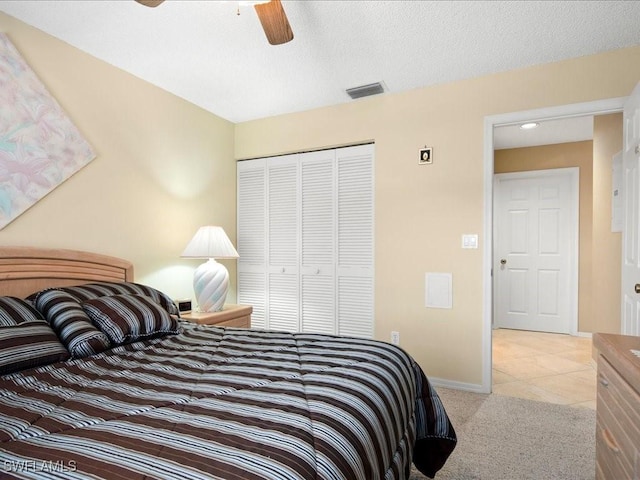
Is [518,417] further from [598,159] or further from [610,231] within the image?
[598,159]

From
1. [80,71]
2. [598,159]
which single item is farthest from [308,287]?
[598,159]

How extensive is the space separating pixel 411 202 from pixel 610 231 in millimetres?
1863

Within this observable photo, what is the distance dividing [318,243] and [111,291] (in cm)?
188

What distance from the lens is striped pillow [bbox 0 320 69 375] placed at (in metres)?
1.47

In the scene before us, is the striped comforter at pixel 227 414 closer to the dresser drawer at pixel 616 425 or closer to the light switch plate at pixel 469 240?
the dresser drawer at pixel 616 425

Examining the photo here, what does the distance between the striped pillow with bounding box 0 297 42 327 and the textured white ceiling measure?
5.36 ft

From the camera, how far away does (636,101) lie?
2.23 metres

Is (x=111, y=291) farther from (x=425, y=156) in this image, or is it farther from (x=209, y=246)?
(x=425, y=156)

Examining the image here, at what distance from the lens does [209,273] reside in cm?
307

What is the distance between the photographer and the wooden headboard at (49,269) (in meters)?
2.08

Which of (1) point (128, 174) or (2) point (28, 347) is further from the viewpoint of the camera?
(1) point (128, 174)

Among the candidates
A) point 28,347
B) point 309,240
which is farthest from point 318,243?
point 28,347

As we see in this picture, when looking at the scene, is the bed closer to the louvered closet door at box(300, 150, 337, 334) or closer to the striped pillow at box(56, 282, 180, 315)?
the striped pillow at box(56, 282, 180, 315)

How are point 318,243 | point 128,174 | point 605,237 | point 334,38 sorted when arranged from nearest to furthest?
point 334,38 < point 128,174 < point 605,237 < point 318,243
